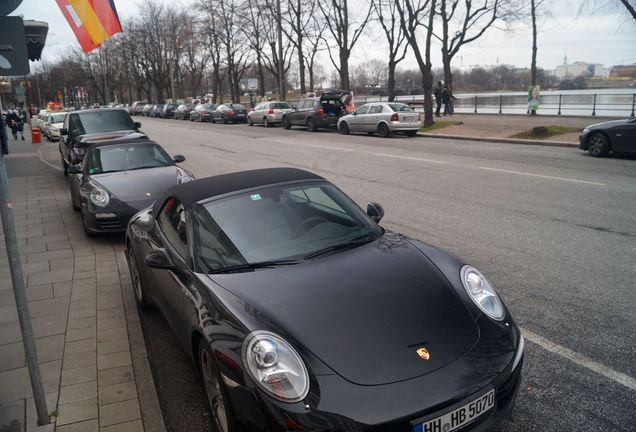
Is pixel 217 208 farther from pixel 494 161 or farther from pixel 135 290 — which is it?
pixel 494 161

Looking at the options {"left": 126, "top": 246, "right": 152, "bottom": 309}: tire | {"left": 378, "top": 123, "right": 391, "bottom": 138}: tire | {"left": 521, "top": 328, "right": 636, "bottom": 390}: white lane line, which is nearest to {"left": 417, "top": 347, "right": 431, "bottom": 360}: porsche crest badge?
{"left": 521, "top": 328, "right": 636, "bottom": 390}: white lane line

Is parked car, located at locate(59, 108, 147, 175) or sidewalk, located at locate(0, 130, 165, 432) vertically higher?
parked car, located at locate(59, 108, 147, 175)

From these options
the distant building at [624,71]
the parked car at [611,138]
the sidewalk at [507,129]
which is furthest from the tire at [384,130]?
the distant building at [624,71]

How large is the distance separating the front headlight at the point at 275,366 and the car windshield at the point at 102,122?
13171 mm

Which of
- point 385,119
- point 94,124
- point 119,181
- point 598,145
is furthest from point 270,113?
point 119,181

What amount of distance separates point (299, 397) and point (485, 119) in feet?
88.1

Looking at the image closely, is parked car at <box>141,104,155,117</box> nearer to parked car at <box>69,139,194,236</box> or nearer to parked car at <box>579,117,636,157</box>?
parked car at <box>579,117,636,157</box>

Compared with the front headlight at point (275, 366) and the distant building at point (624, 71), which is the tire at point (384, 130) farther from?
the front headlight at point (275, 366)

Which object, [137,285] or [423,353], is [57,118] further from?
[423,353]

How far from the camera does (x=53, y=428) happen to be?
3.22 m

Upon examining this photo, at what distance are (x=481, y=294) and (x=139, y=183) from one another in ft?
20.3

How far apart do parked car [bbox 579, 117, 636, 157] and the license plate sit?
13.1 meters

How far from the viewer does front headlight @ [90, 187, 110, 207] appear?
25.1ft

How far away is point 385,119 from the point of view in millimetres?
22750
